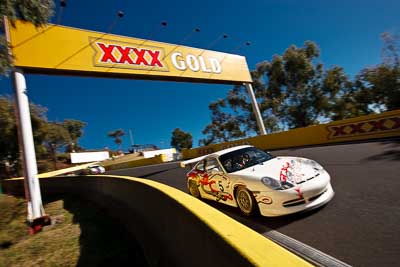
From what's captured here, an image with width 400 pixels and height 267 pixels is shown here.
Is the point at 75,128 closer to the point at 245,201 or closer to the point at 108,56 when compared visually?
the point at 108,56

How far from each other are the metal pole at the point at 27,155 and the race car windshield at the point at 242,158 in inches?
268

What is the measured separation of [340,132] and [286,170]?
10.2 meters

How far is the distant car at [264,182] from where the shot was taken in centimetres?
376

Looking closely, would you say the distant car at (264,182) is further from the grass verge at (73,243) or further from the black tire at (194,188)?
the grass verge at (73,243)

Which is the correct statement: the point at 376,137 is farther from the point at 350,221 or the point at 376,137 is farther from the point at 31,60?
the point at 31,60

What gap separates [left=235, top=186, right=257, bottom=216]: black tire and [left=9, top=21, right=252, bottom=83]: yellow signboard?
8.44 metres

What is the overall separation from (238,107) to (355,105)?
630 inches

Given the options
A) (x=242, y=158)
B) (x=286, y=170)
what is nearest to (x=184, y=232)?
(x=286, y=170)

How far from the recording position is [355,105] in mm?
25625

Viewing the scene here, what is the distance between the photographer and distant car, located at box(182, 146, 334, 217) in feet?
12.3

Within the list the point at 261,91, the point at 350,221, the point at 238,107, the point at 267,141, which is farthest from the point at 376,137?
the point at 238,107

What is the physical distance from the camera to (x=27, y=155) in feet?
27.5

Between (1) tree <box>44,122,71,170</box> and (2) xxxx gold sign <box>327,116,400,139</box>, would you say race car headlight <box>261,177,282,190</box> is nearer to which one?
(2) xxxx gold sign <box>327,116,400,139</box>

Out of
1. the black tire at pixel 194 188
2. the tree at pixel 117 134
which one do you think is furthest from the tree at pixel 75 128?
the black tire at pixel 194 188
